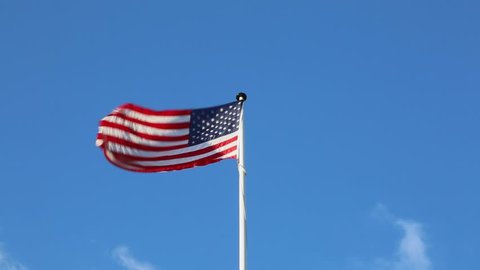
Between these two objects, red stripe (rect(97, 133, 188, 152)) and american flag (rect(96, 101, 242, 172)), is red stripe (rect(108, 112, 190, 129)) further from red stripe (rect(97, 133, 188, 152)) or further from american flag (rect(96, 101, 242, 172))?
red stripe (rect(97, 133, 188, 152))

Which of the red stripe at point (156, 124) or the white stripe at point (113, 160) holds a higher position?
the red stripe at point (156, 124)

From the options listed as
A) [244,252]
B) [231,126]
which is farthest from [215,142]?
[244,252]

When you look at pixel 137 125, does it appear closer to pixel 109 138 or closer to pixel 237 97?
pixel 109 138

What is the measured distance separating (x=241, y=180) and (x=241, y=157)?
0.75 m

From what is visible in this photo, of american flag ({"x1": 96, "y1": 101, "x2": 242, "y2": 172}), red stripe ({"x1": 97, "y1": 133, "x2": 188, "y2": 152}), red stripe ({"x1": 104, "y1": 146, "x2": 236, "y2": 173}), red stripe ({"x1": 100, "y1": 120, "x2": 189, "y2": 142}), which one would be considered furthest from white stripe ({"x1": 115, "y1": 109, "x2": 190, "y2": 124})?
red stripe ({"x1": 104, "y1": 146, "x2": 236, "y2": 173})

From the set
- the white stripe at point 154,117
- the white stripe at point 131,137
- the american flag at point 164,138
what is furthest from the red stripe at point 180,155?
the white stripe at point 154,117

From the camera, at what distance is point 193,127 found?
25.7 metres

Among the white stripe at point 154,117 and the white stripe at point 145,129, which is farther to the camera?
the white stripe at point 154,117

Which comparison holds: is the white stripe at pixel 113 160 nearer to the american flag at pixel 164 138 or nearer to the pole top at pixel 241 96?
the american flag at pixel 164 138

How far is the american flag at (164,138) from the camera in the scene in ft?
81.5

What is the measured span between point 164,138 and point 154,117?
2.20 feet

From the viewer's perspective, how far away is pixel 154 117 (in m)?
25.5

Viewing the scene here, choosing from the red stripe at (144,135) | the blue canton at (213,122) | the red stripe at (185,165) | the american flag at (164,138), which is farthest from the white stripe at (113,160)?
the blue canton at (213,122)

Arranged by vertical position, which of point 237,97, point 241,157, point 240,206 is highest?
point 237,97
